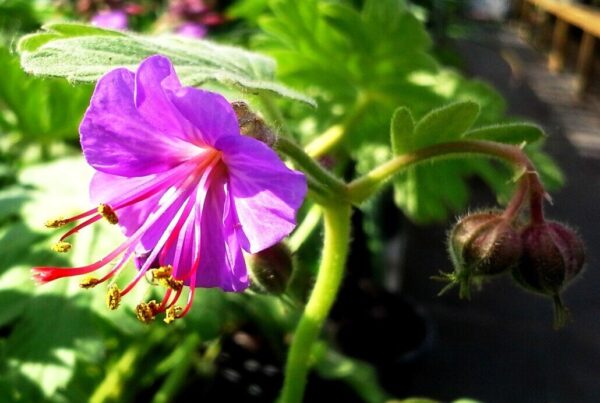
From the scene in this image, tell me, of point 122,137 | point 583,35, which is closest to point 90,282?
point 122,137

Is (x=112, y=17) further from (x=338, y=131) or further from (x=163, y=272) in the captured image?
(x=163, y=272)

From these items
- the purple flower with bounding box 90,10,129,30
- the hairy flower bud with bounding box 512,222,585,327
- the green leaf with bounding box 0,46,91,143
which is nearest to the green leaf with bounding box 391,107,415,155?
the hairy flower bud with bounding box 512,222,585,327

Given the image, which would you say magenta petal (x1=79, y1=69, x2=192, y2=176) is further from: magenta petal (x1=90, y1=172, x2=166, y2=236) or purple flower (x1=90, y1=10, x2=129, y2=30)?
purple flower (x1=90, y1=10, x2=129, y2=30)

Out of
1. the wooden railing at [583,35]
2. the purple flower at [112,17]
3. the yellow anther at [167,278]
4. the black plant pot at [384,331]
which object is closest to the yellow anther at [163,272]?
the yellow anther at [167,278]

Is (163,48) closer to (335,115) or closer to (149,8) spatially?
(335,115)

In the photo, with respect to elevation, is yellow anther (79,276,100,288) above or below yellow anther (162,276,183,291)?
below

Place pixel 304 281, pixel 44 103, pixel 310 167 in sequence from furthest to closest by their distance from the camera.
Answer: pixel 44 103
pixel 304 281
pixel 310 167
